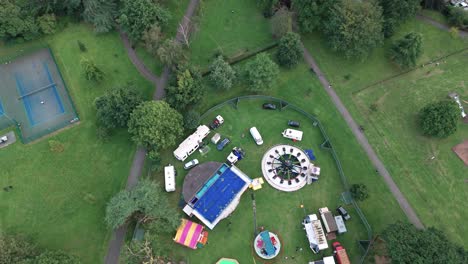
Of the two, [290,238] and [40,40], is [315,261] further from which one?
[40,40]

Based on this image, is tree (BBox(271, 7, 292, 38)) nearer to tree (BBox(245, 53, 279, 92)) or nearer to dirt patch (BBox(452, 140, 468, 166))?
tree (BBox(245, 53, 279, 92))

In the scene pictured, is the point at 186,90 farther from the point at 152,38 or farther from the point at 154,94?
the point at 152,38

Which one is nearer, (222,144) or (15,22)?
(222,144)

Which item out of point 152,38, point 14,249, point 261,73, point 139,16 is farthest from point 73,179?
point 261,73

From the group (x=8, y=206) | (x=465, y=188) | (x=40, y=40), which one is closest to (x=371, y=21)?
(x=465, y=188)

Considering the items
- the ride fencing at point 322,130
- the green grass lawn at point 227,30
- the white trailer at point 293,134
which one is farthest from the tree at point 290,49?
the white trailer at point 293,134

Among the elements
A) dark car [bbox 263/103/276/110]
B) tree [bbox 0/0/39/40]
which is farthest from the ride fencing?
tree [bbox 0/0/39/40]

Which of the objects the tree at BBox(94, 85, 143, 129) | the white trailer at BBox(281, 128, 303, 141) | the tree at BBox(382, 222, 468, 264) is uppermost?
the tree at BBox(94, 85, 143, 129)
